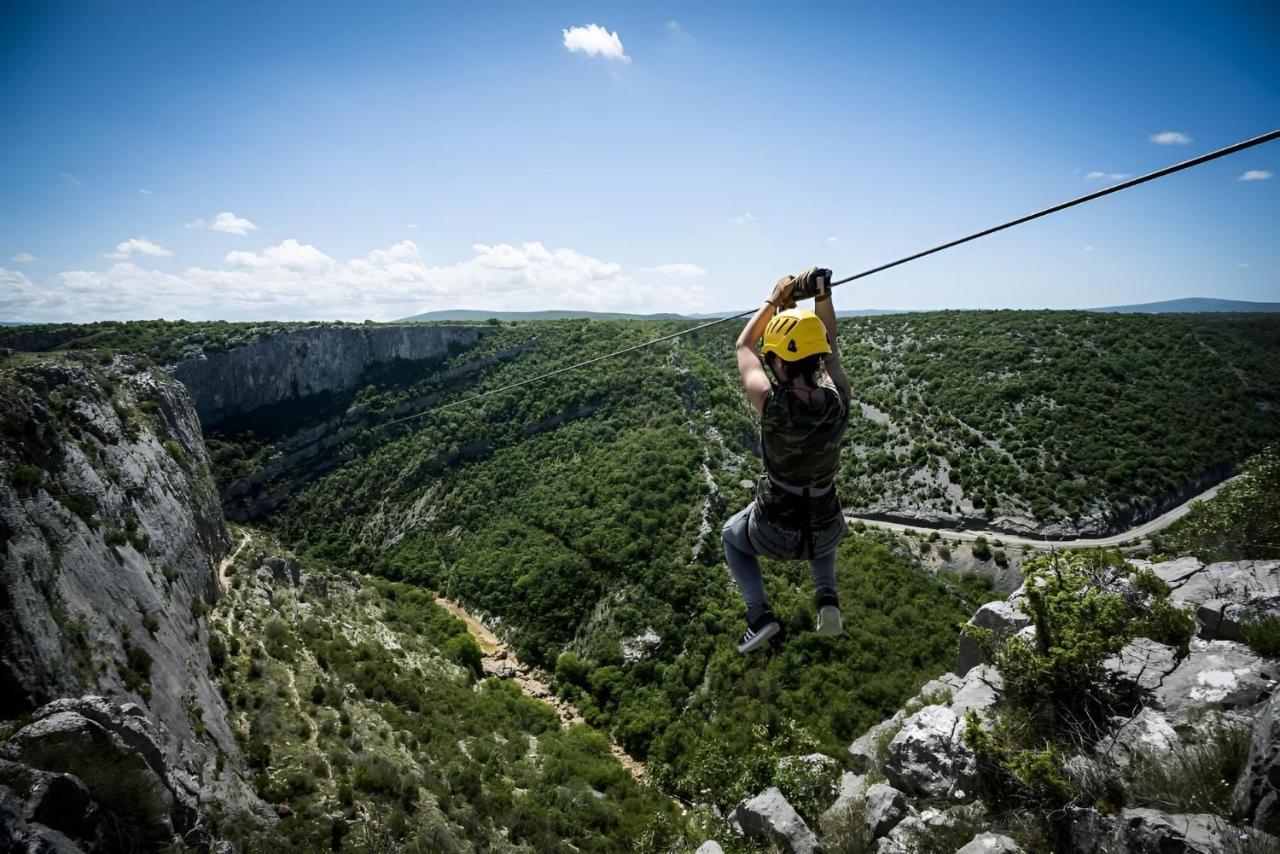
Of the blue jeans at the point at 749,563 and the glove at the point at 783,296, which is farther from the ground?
the glove at the point at 783,296

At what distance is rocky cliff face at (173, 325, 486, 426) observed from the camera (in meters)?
64.8

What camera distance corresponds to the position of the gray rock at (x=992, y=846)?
19.4 feet

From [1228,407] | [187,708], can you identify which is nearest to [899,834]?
Result: [187,708]

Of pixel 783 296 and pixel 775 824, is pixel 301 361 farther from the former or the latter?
pixel 783 296

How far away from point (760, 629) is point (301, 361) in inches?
3424

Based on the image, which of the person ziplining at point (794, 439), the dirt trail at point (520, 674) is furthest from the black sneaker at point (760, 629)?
the dirt trail at point (520, 674)

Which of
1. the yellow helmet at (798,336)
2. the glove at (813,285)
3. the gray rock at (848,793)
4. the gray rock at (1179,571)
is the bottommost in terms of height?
the gray rock at (848,793)

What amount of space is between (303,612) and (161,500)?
31.3 feet

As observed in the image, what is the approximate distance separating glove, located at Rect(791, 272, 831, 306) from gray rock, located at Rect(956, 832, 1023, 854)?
6589 mm

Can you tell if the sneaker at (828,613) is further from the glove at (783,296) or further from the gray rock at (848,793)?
the gray rock at (848,793)

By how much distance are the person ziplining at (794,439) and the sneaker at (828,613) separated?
1 cm

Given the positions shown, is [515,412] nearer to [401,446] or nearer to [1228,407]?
[401,446]

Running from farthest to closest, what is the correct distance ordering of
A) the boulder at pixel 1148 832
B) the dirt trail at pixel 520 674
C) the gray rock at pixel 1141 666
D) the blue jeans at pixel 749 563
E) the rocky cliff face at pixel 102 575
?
the dirt trail at pixel 520 674 → the rocky cliff face at pixel 102 575 → the gray rock at pixel 1141 666 → the blue jeans at pixel 749 563 → the boulder at pixel 1148 832

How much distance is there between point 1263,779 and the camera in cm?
440
